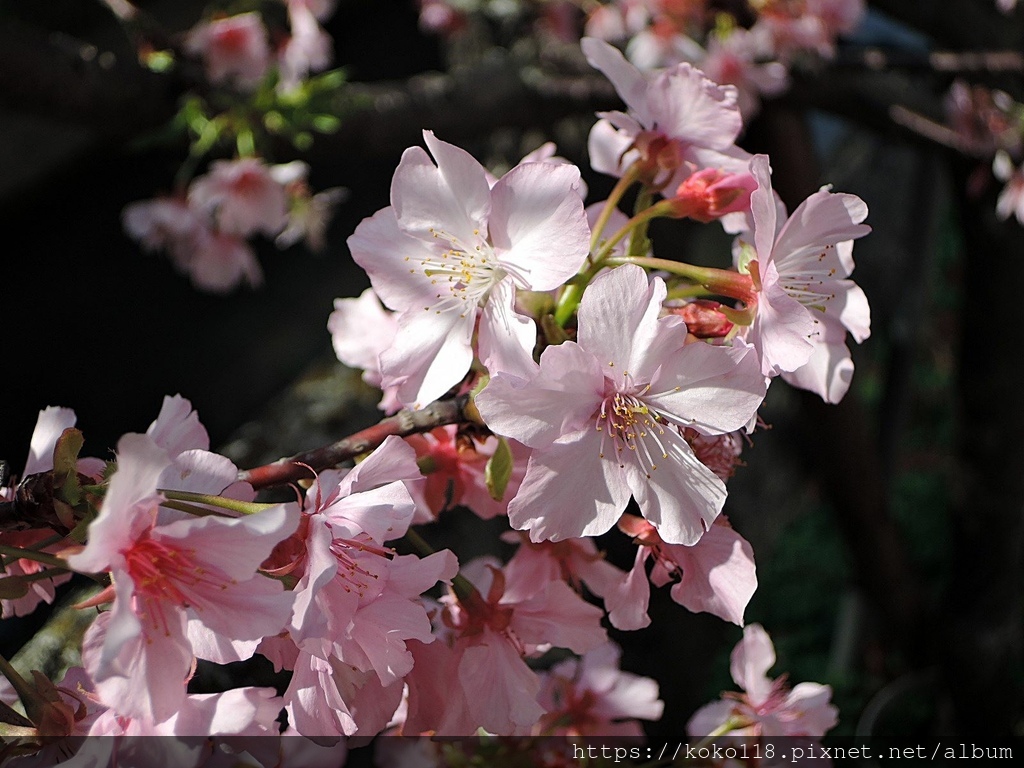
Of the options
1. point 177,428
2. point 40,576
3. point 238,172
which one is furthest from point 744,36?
point 40,576

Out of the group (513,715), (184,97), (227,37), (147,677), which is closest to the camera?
(147,677)

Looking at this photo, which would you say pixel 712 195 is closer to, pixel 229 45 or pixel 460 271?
pixel 460 271

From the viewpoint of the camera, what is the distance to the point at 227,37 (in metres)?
1.40

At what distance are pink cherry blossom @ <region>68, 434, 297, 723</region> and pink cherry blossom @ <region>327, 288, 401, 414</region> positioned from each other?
0.77 ft

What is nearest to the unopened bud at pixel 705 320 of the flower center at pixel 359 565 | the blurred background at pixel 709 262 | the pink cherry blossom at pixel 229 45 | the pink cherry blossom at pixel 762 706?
the flower center at pixel 359 565

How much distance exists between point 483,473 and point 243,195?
981mm

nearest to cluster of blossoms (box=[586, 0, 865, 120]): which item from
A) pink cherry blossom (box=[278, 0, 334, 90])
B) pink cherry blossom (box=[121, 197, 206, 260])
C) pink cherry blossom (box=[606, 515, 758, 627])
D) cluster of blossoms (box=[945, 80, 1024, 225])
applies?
cluster of blossoms (box=[945, 80, 1024, 225])

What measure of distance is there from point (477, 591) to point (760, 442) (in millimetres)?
1996

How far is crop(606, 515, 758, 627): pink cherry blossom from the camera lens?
18.8 inches

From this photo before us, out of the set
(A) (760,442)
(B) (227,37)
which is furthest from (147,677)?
(A) (760,442)

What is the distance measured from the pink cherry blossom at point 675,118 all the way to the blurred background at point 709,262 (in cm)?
87

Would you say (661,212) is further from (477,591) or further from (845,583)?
(845,583)

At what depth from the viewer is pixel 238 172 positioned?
4.23ft

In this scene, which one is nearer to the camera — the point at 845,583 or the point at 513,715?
the point at 513,715
